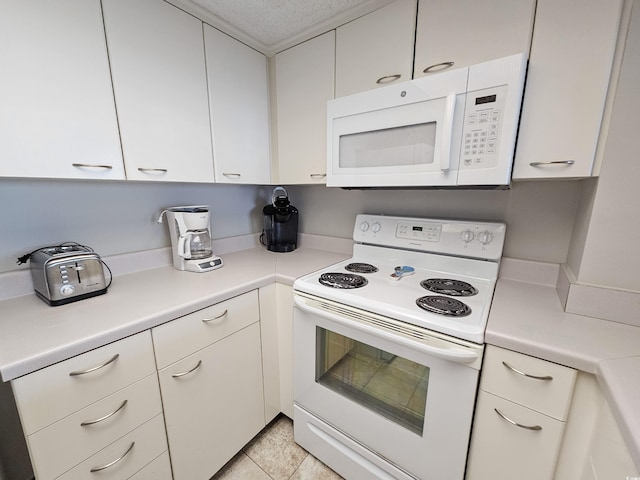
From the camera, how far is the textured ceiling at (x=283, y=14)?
1.17 metres

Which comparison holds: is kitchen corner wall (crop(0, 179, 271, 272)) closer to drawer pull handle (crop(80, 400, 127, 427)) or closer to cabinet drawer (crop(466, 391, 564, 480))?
drawer pull handle (crop(80, 400, 127, 427))

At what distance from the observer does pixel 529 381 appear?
2.49 feet

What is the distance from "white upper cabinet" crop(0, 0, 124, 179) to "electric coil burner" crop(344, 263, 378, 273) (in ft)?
3.71

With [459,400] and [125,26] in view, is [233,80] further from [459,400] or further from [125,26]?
[459,400]

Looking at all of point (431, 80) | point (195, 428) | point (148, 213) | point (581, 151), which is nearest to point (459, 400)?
point (581, 151)

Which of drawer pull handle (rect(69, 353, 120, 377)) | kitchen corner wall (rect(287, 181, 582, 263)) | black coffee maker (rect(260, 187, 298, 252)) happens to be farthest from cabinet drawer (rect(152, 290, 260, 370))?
kitchen corner wall (rect(287, 181, 582, 263))

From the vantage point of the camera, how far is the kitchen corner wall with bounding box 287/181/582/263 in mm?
1145

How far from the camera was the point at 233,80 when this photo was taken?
4.61 ft

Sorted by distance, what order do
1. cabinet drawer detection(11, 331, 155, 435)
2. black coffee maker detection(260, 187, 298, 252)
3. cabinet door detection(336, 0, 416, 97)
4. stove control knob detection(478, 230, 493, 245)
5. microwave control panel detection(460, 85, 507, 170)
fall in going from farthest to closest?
black coffee maker detection(260, 187, 298, 252) < stove control knob detection(478, 230, 493, 245) < cabinet door detection(336, 0, 416, 97) < microwave control panel detection(460, 85, 507, 170) < cabinet drawer detection(11, 331, 155, 435)

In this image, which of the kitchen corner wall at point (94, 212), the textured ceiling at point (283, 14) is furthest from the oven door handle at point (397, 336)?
the textured ceiling at point (283, 14)

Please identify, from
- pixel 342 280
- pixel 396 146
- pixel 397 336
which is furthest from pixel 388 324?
pixel 396 146

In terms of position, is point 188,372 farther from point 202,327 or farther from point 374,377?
point 374,377

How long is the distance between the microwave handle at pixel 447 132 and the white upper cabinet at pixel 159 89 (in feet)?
3.56

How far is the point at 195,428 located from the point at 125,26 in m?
1.61
